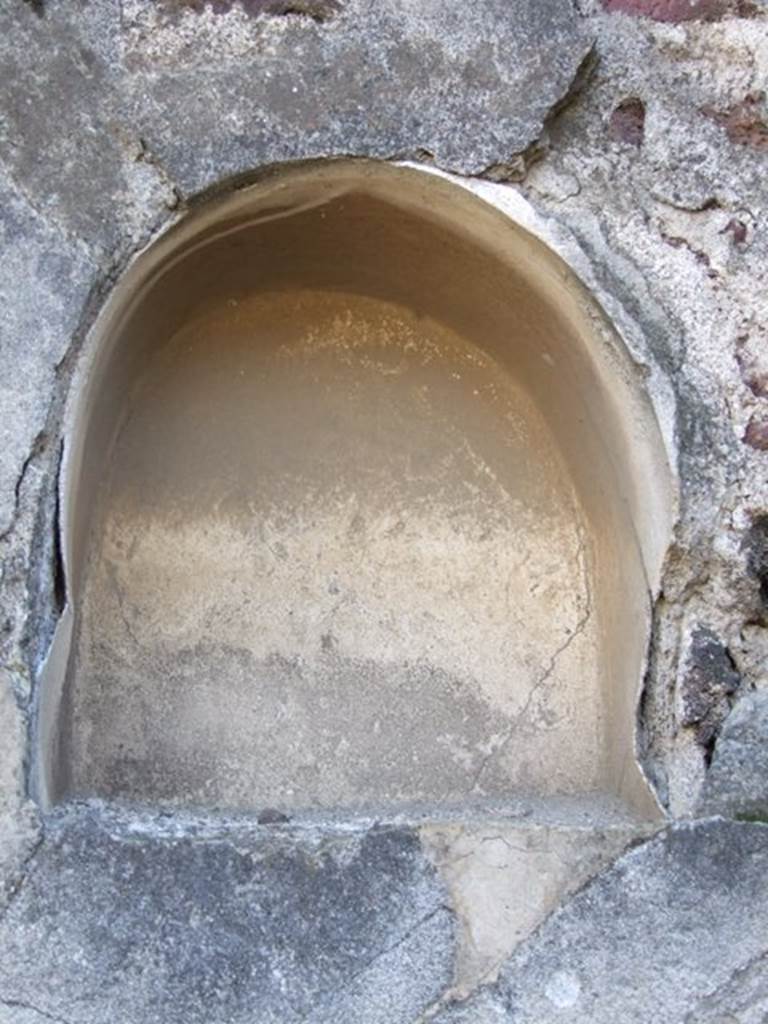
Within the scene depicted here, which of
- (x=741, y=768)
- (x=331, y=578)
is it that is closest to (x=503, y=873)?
(x=741, y=768)

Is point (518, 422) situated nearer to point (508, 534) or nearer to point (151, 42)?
point (508, 534)

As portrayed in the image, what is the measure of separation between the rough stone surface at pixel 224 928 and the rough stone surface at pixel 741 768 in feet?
1.35

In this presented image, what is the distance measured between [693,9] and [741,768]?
1.12m

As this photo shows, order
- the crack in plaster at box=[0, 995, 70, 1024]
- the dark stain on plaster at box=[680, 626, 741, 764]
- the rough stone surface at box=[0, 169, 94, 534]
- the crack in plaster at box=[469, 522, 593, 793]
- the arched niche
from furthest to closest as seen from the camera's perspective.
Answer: the crack in plaster at box=[469, 522, 593, 793], the arched niche, the dark stain on plaster at box=[680, 626, 741, 764], the rough stone surface at box=[0, 169, 94, 534], the crack in plaster at box=[0, 995, 70, 1024]

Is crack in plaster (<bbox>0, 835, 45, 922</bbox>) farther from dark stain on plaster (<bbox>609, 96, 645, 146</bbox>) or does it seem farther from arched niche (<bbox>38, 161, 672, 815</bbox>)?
dark stain on plaster (<bbox>609, 96, 645, 146</bbox>)

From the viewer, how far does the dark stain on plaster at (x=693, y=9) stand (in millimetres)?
2207

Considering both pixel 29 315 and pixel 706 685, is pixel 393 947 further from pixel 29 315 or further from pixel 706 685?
pixel 29 315

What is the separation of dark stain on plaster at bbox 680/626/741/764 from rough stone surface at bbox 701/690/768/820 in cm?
2

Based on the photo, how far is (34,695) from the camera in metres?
1.99

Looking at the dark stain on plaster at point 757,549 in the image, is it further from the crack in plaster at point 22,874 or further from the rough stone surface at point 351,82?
the crack in plaster at point 22,874

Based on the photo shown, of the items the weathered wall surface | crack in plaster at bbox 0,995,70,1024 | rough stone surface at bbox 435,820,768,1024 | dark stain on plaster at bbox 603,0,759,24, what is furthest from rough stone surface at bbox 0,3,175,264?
rough stone surface at bbox 435,820,768,1024

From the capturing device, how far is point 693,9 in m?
2.21

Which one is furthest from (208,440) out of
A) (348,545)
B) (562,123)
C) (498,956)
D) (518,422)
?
(498,956)

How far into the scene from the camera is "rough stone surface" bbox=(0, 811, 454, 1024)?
6.31 ft
